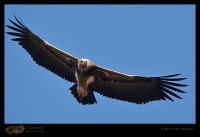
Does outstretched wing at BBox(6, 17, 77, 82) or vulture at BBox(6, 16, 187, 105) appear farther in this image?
outstretched wing at BBox(6, 17, 77, 82)

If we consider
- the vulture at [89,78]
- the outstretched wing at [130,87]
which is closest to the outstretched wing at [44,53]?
the vulture at [89,78]

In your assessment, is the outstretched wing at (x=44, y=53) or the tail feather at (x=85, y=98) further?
the outstretched wing at (x=44, y=53)

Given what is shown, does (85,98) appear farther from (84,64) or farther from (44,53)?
(44,53)

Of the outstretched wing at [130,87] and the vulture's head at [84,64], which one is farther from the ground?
the vulture's head at [84,64]

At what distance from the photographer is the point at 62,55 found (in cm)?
1399

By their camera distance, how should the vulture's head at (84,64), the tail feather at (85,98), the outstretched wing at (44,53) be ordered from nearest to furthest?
1. the vulture's head at (84,64)
2. the tail feather at (85,98)
3. the outstretched wing at (44,53)

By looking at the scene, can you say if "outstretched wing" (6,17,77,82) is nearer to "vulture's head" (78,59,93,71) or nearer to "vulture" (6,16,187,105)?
"vulture" (6,16,187,105)

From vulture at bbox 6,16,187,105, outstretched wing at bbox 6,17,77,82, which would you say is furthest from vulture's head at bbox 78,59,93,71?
outstretched wing at bbox 6,17,77,82

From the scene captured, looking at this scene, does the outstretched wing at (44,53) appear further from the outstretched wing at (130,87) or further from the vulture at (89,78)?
the outstretched wing at (130,87)

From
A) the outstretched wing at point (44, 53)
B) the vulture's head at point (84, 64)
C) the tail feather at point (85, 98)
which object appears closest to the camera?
the vulture's head at point (84, 64)

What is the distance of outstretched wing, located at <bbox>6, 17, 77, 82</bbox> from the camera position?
14.0 meters

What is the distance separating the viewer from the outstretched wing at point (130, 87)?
13.0m

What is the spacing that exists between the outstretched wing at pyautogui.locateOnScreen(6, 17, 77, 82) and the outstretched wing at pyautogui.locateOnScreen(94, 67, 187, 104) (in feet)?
3.41
